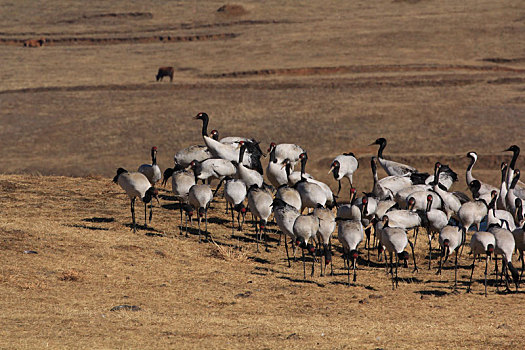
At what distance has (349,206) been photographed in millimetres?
17000

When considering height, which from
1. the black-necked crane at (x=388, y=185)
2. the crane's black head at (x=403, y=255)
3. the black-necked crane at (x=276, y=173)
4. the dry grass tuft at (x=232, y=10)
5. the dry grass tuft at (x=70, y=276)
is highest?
the dry grass tuft at (x=232, y=10)

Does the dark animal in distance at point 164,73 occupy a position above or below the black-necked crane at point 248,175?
above

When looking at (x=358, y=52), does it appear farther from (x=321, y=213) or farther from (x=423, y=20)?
(x=321, y=213)

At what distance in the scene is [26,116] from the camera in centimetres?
4325

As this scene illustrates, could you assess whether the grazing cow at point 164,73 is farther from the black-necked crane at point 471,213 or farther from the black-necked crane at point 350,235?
the black-necked crane at point 350,235

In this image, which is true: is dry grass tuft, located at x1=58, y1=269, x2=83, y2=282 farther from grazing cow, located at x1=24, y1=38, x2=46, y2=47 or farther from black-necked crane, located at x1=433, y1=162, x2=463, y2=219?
grazing cow, located at x1=24, y1=38, x2=46, y2=47

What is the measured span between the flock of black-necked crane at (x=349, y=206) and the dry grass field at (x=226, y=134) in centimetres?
62

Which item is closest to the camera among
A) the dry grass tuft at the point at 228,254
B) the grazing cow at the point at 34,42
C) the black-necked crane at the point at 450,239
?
the black-necked crane at the point at 450,239

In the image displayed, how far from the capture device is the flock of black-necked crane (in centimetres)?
1459

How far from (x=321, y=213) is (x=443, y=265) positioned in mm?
3061

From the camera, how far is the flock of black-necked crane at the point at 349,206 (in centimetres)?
1459

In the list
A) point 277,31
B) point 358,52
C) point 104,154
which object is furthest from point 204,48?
point 104,154

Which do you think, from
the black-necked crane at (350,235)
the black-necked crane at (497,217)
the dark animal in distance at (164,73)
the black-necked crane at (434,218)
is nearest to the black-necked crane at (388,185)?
the black-necked crane at (434,218)

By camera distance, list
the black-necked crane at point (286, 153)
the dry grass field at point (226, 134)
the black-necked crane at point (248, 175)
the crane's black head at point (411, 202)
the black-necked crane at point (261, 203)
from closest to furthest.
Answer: the dry grass field at point (226, 134), the black-necked crane at point (261, 203), the crane's black head at point (411, 202), the black-necked crane at point (248, 175), the black-necked crane at point (286, 153)
